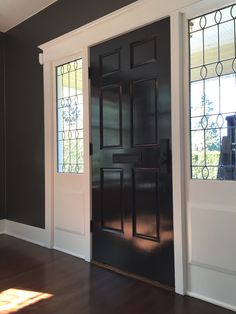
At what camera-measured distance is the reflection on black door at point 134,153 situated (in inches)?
101

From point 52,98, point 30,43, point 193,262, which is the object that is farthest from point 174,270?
point 30,43

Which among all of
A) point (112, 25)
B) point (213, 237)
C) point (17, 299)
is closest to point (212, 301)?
point (213, 237)

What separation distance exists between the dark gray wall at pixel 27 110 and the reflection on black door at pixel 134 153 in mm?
899

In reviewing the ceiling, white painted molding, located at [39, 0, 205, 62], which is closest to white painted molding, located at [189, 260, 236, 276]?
white painted molding, located at [39, 0, 205, 62]

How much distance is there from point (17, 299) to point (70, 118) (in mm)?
1941

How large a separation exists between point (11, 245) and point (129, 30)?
287 centimetres

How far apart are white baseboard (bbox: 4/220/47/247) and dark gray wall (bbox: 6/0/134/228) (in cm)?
8

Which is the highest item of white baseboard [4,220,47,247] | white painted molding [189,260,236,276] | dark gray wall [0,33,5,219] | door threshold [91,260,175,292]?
dark gray wall [0,33,5,219]

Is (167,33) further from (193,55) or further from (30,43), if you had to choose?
(30,43)

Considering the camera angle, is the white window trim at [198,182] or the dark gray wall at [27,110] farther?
the dark gray wall at [27,110]

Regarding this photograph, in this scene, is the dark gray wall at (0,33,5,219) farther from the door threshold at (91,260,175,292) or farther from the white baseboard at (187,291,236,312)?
the white baseboard at (187,291,236,312)

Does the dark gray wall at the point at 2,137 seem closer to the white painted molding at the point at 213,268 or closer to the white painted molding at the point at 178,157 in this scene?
the white painted molding at the point at 178,157

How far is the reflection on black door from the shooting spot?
8.38ft

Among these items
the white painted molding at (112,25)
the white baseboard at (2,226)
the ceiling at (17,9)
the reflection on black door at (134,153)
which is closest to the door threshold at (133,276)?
the reflection on black door at (134,153)
